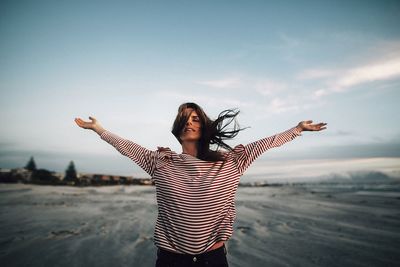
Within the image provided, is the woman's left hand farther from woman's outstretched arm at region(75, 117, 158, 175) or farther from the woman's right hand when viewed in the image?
the woman's right hand

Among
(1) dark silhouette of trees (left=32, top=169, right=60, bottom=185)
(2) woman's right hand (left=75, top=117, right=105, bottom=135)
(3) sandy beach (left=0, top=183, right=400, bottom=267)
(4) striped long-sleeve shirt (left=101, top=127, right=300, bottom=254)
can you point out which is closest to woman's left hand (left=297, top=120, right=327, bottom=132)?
(4) striped long-sleeve shirt (left=101, top=127, right=300, bottom=254)

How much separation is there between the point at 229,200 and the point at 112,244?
4027 mm

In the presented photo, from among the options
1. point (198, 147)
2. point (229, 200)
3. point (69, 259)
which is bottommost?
point (69, 259)

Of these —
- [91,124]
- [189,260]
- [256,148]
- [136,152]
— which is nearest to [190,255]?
[189,260]

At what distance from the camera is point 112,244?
5.68 meters

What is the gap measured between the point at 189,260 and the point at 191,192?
1.90 ft

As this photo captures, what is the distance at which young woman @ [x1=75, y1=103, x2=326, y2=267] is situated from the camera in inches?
96.1

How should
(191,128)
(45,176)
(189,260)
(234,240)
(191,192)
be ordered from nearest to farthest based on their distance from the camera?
(189,260) → (191,192) → (191,128) → (234,240) → (45,176)

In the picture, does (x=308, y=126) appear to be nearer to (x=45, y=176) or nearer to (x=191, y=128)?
(x=191, y=128)

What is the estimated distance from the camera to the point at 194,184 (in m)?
2.54

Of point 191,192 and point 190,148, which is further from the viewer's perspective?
point 190,148

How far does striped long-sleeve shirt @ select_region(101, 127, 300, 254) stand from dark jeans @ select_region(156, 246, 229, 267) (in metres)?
0.05

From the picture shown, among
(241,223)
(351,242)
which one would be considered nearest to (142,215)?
(241,223)

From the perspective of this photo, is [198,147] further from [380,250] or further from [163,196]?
[380,250]
